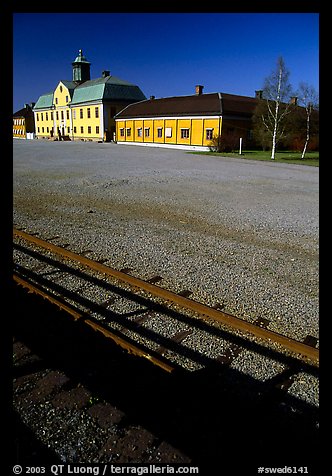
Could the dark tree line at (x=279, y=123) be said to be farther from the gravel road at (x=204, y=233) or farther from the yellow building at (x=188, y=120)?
the gravel road at (x=204, y=233)

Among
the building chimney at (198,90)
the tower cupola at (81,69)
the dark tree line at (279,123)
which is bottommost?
the dark tree line at (279,123)

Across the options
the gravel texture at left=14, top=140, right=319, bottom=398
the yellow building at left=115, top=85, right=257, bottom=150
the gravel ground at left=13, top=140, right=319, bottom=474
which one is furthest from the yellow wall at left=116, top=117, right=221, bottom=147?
the gravel ground at left=13, top=140, right=319, bottom=474

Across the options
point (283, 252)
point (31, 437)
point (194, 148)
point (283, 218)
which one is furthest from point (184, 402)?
point (194, 148)

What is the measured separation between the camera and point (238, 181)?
16953 mm

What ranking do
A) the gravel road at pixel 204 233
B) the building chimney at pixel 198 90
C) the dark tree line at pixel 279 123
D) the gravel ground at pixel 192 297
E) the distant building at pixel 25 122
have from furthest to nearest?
the distant building at pixel 25 122, the building chimney at pixel 198 90, the dark tree line at pixel 279 123, the gravel road at pixel 204 233, the gravel ground at pixel 192 297

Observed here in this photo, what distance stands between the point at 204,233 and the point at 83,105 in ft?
202

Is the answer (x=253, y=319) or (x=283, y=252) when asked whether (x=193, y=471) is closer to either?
(x=253, y=319)

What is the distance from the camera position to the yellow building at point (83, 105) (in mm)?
58875

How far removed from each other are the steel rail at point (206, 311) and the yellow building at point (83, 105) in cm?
5682

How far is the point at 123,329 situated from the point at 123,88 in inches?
2519

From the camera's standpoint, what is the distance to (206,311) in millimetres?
3984

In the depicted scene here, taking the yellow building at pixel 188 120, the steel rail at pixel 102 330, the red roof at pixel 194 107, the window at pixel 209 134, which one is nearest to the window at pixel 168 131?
the yellow building at pixel 188 120

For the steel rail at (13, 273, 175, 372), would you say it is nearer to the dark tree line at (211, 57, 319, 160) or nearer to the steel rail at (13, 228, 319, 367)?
the steel rail at (13, 228, 319, 367)

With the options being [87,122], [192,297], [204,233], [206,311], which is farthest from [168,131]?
[206,311]
